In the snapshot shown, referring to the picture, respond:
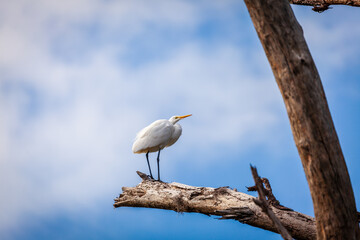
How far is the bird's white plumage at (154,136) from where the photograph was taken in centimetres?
567

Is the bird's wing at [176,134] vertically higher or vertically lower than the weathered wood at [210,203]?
higher

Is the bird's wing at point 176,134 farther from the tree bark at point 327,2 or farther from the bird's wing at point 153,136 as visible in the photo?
the tree bark at point 327,2

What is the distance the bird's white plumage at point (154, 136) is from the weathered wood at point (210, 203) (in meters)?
0.58

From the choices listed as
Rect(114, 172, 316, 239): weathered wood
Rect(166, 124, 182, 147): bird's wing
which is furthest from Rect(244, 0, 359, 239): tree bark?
Rect(166, 124, 182, 147): bird's wing

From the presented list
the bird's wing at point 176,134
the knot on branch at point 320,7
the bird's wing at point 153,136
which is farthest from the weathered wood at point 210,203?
the knot on branch at point 320,7

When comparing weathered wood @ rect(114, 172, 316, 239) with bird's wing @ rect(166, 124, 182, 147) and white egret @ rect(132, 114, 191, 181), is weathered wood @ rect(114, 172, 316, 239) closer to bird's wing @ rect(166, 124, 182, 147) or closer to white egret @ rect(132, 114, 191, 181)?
white egret @ rect(132, 114, 191, 181)

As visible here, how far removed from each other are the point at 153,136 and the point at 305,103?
365cm

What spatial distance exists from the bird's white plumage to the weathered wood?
0.58m

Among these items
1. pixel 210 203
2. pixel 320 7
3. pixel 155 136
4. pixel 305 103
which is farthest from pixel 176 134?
pixel 305 103

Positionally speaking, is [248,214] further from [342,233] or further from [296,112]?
[296,112]

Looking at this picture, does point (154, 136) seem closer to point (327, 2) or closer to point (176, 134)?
point (176, 134)

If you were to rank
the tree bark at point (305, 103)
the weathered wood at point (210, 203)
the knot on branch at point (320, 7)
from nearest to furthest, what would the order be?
the tree bark at point (305, 103) → the weathered wood at point (210, 203) → the knot on branch at point (320, 7)

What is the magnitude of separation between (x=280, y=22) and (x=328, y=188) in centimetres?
100

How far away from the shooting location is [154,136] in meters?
5.67
